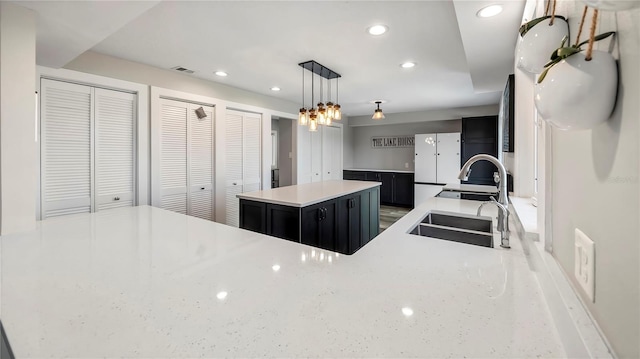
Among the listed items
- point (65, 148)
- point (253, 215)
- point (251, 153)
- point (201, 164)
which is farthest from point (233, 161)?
point (65, 148)

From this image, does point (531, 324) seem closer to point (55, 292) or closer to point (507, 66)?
point (55, 292)

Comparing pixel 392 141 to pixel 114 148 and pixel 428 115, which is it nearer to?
pixel 428 115

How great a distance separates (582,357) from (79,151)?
3.68 m

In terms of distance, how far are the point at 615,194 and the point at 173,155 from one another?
388 centimetres

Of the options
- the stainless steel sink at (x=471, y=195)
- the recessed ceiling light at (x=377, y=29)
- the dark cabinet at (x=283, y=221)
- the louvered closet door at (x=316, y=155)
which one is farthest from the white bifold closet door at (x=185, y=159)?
the stainless steel sink at (x=471, y=195)

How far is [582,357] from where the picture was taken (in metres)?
0.52

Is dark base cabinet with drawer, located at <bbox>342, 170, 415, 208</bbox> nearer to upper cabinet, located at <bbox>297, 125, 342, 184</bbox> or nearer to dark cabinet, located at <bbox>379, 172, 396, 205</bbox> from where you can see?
dark cabinet, located at <bbox>379, 172, 396, 205</bbox>

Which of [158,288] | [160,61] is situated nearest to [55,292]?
[158,288]

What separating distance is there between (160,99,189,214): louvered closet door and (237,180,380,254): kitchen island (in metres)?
1.28

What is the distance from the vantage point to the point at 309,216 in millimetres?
2570

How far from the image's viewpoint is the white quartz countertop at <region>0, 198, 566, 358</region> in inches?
24.6

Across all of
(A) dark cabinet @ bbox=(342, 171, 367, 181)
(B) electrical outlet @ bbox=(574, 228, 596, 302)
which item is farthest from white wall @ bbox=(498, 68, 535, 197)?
(A) dark cabinet @ bbox=(342, 171, 367, 181)

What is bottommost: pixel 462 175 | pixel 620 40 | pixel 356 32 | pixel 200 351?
pixel 200 351

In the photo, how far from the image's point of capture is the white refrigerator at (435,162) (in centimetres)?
603
